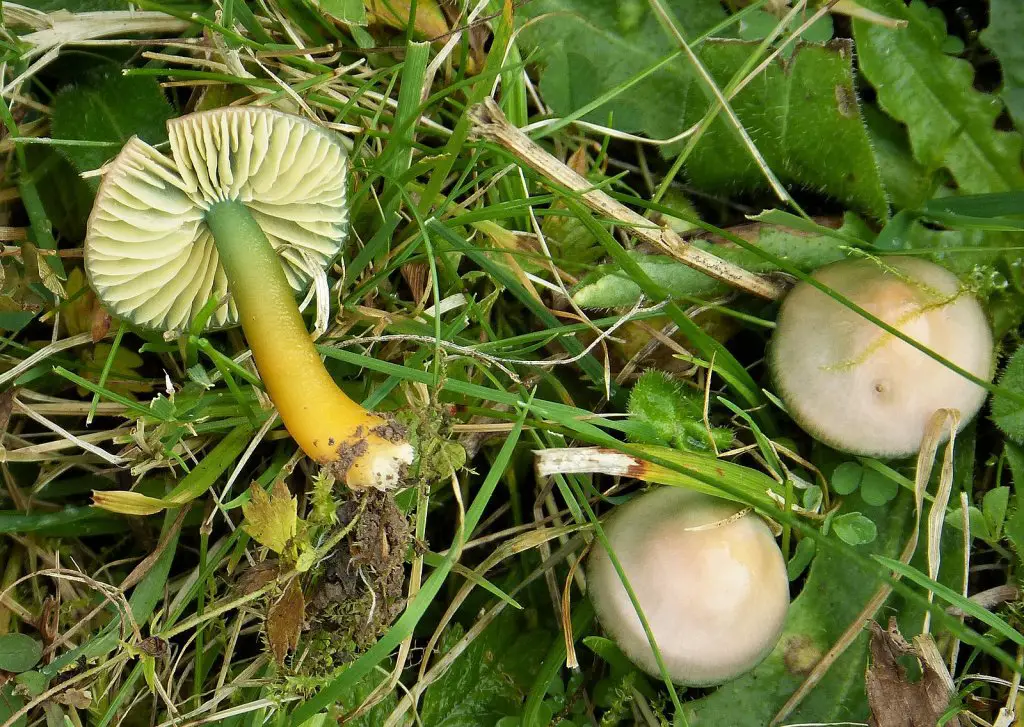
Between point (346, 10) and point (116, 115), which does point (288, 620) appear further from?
point (346, 10)

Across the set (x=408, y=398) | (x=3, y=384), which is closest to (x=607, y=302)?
(x=408, y=398)

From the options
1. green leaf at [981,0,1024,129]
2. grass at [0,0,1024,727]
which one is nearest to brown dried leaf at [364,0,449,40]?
grass at [0,0,1024,727]

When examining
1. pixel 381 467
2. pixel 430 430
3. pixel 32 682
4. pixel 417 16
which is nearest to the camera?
pixel 381 467

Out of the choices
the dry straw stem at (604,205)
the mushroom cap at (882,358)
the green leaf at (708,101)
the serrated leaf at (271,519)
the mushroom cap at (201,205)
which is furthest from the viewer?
the green leaf at (708,101)

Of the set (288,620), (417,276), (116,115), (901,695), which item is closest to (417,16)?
(417,276)

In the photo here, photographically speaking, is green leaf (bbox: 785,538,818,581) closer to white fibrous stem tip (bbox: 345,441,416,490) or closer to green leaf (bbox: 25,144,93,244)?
white fibrous stem tip (bbox: 345,441,416,490)

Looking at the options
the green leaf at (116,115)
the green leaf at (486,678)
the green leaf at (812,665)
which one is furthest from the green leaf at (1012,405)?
the green leaf at (116,115)

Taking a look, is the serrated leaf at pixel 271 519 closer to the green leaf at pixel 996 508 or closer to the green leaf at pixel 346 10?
the green leaf at pixel 346 10
